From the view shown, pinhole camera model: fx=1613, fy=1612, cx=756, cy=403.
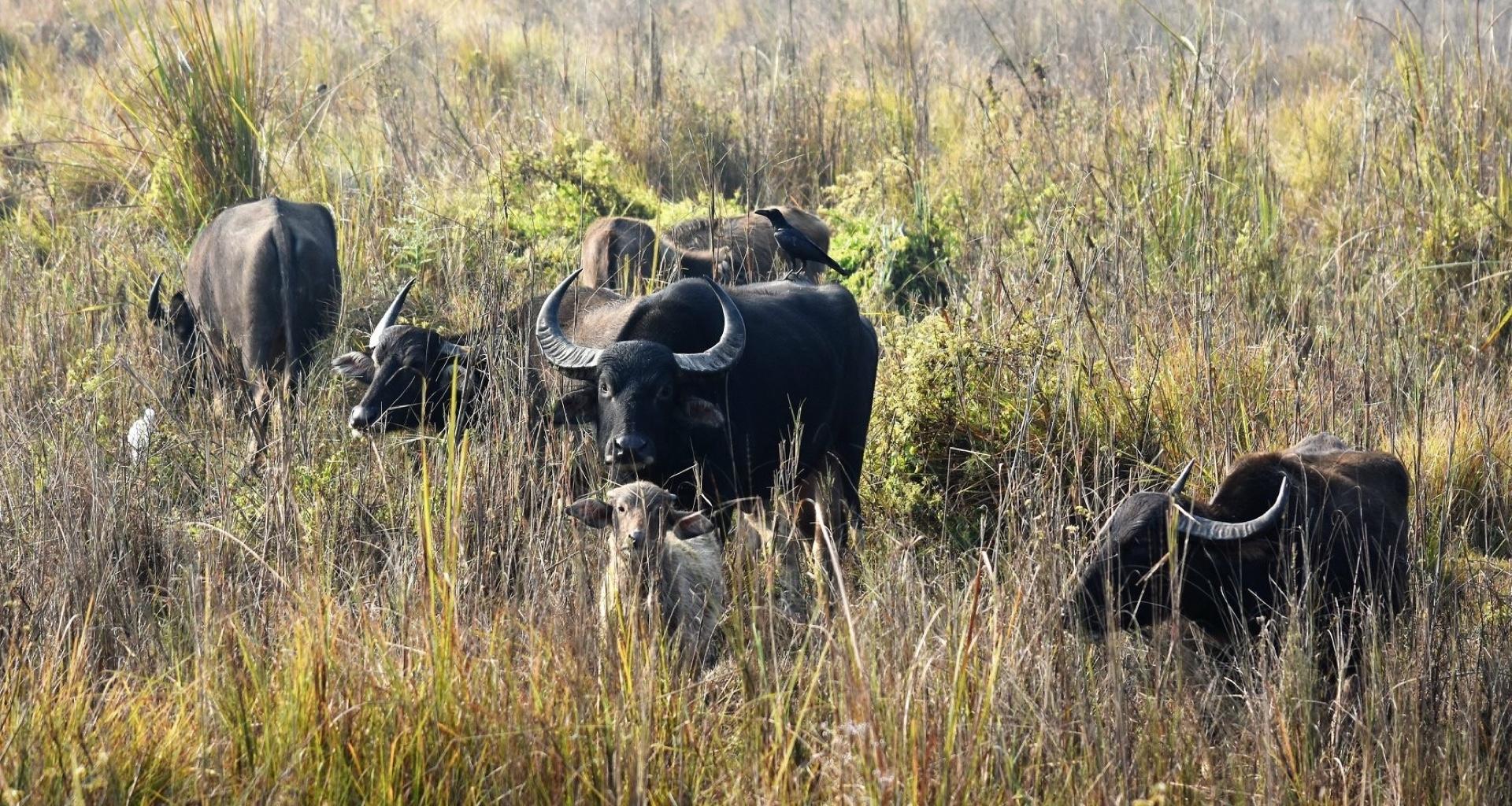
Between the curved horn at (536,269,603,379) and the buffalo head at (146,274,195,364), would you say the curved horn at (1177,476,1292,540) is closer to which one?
the curved horn at (536,269,603,379)

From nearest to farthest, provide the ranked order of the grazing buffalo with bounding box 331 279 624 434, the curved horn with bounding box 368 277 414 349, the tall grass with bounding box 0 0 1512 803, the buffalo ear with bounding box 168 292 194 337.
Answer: the tall grass with bounding box 0 0 1512 803 → the grazing buffalo with bounding box 331 279 624 434 → the curved horn with bounding box 368 277 414 349 → the buffalo ear with bounding box 168 292 194 337

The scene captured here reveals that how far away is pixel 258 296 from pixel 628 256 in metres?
1.92

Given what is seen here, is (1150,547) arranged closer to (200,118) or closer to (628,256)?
(628,256)

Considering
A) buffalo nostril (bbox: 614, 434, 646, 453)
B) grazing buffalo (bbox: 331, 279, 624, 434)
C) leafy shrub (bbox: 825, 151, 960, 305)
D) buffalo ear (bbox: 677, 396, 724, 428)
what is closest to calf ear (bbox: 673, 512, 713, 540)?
buffalo nostril (bbox: 614, 434, 646, 453)

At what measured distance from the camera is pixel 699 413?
658 cm

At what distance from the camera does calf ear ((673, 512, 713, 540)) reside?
563 centimetres

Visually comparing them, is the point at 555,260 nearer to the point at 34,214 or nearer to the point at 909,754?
the point at 34,214

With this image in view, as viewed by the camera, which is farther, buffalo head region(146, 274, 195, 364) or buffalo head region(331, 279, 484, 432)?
buffalo head region(146, 274, 195, 364)

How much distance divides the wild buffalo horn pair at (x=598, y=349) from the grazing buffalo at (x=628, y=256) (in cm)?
176

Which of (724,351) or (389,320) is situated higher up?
(724,351)

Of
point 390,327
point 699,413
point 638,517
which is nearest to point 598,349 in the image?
point 699,413

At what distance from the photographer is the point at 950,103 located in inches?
567

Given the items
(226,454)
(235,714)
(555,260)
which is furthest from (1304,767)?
(555,260)

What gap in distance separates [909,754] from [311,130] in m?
9.93
